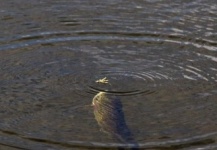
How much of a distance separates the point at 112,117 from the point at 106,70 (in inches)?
36.3

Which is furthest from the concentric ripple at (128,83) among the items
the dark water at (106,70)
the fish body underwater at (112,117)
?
the fish body underwater at (112,117)

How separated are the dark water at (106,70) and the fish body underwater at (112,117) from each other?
0.05 meters

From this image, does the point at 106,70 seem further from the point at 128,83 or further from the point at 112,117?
the point at 112,117

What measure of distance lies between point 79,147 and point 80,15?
2617 mm

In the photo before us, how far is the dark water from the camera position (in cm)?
533

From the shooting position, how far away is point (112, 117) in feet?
17.8

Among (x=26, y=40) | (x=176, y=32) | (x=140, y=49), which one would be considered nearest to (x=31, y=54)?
(x=26, y=40)

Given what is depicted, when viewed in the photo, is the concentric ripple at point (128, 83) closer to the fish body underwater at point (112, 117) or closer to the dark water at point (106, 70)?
the dark water at point (106, 70)

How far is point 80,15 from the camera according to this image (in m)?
7.50

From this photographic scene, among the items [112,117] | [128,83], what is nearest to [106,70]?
[128,83]

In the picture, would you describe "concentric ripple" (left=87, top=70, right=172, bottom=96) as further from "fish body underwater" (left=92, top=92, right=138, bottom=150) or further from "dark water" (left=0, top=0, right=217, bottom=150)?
"fish body underwater" (left=92, top=92, right=138, bottom=150)

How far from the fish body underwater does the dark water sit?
0.05 metres

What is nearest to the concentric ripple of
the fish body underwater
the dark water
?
the dark water

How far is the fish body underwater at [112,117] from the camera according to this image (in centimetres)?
522
